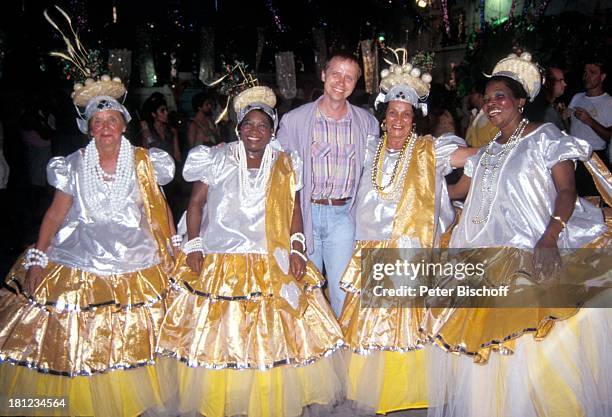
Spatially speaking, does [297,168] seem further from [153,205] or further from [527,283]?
[527,283]

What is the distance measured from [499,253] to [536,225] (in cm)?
27

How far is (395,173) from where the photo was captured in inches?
150

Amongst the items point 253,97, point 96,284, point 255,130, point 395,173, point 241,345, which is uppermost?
point 253,97

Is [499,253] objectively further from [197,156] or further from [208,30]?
[208,30]

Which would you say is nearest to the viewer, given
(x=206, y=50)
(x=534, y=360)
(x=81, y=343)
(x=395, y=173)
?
(x=534, y=360)

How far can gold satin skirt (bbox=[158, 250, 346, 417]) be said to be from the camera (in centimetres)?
339

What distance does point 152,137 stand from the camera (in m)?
7.50

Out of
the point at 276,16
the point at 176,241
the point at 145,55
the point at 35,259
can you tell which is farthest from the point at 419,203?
the point at 276,16

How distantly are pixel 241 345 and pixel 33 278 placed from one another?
53.0 inches

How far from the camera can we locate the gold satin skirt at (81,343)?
3.33 m

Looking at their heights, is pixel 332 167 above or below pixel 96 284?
above

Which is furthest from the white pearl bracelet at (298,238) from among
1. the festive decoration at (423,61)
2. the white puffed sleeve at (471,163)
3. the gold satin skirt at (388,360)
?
the festive decoration at (423,61)

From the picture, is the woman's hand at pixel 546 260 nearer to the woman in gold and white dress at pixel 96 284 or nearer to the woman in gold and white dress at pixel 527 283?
the woman in gold and white dress at pixel 527 283

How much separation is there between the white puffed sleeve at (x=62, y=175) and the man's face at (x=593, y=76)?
216 inches
